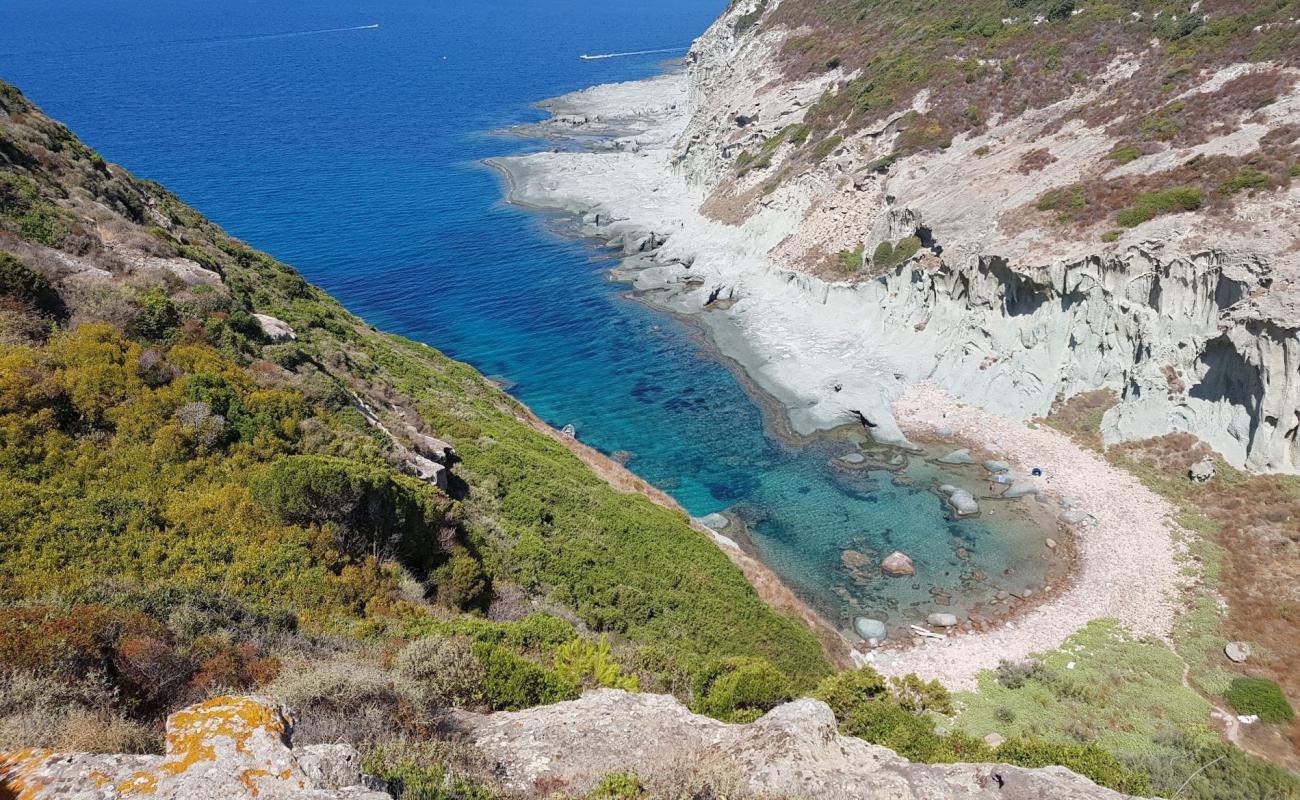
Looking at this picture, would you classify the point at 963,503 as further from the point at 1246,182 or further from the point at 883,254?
the point at 1246,182

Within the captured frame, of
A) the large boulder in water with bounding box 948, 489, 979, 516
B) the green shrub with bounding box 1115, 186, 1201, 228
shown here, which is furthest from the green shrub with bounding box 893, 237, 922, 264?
the large boulder in water with bounding box 948, 489, 979, 516

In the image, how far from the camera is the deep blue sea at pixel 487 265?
97.3 ft

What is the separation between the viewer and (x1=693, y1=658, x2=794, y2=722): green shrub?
12.3 m

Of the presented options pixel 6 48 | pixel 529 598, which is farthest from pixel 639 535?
pixel 6 48

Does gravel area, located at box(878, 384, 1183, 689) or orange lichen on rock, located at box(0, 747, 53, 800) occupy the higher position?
orange lichen on rock, located at box(0, 747, 53, 800)

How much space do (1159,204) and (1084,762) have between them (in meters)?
32.8

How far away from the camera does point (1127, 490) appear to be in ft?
96.9

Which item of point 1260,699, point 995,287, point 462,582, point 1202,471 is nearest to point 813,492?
point 995,287

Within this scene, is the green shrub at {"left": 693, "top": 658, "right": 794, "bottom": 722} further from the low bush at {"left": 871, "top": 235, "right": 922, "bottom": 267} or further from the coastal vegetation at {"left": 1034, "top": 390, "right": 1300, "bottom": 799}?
the low bush at {"left": 871, "top": 235, "right": 922, "bottom": 267}

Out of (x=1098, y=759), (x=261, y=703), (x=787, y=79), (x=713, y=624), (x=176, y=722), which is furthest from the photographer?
(x=787, y=79)

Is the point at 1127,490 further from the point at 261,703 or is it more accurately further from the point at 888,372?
the point at 261,703

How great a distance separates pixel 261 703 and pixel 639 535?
15.9m

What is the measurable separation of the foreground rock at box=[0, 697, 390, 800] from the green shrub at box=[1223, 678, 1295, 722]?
25.1 m

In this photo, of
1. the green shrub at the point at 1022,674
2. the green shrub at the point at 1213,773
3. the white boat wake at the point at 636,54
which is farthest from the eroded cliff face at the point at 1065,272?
the white boat wake at the point at 636,54
